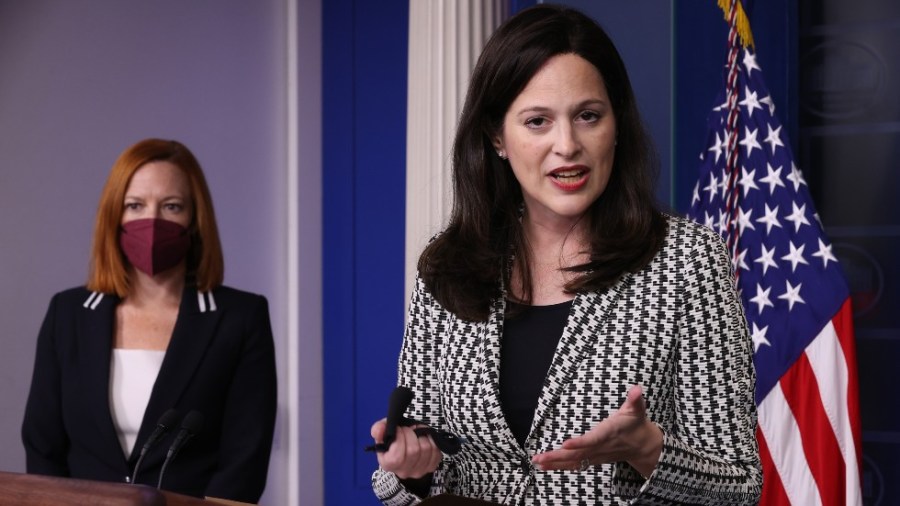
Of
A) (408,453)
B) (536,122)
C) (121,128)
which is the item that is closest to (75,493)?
(408,453)

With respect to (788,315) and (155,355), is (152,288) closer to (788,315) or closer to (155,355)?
(155,355)

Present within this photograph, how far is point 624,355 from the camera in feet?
5.28

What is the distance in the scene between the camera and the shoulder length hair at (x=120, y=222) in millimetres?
2756

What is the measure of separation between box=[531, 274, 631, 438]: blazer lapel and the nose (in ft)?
0.70

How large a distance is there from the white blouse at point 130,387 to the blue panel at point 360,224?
226 cm

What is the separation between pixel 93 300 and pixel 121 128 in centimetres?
190

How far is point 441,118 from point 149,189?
1410 millimetres

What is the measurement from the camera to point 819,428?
123 inches

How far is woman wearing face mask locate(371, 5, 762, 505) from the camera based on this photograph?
1590 mm

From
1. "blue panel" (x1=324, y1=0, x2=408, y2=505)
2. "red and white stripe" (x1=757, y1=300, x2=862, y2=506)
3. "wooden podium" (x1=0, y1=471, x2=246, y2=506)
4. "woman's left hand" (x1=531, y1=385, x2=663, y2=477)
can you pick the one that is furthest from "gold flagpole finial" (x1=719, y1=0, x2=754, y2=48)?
"wooden podium" (x1=0, y1=471, x2=246, y2=506)

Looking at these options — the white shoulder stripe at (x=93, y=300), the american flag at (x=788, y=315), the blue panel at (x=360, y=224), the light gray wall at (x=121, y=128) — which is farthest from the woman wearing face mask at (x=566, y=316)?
the blue panel at (x=360, y=224)

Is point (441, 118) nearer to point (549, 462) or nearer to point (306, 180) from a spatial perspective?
point (306, 180)

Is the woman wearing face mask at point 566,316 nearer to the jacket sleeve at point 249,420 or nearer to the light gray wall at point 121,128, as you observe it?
the jacket sleeve at point 249,420

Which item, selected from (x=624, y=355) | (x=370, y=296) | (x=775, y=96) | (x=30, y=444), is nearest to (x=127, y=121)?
(x=370, y=296)
